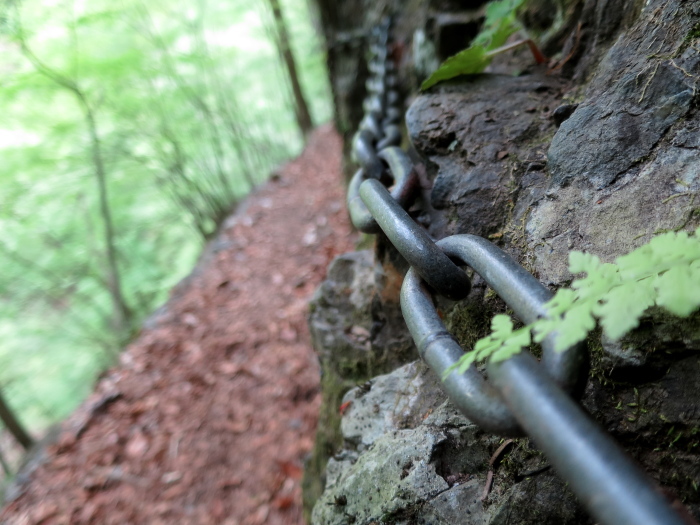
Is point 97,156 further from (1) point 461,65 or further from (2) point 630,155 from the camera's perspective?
(2) point 630,155

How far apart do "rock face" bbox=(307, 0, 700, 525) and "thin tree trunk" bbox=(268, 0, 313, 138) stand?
23.9ft

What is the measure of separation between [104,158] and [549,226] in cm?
653

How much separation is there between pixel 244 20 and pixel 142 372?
8713mm

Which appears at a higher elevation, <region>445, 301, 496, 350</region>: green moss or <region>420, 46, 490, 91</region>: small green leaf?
<region>420, 46, 490, 91</region>: small green leaf

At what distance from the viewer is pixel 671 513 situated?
432 millimetres

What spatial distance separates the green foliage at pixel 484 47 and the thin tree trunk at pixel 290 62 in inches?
275

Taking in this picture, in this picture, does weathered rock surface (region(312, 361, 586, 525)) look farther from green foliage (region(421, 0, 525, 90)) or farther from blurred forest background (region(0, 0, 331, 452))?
blurred forest background (region(0, 0, 331, 452))

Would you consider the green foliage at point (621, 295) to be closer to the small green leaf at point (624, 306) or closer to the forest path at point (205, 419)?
the small green leaf at point (624, 306)

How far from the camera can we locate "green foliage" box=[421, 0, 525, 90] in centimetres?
126

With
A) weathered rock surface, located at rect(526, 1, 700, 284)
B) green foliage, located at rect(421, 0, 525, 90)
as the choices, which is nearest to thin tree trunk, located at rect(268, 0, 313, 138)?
green foliage, located at rect(421, 0, 525, 90)

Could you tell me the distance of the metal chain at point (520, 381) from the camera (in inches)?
18.1

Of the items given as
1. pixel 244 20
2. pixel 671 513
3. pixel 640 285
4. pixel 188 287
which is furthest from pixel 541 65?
pixel 244 20

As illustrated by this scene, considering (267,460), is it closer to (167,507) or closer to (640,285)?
(167,507)

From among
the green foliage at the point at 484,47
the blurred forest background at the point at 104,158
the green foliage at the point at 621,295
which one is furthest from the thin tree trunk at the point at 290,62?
the green foliage at the point at 621,295
